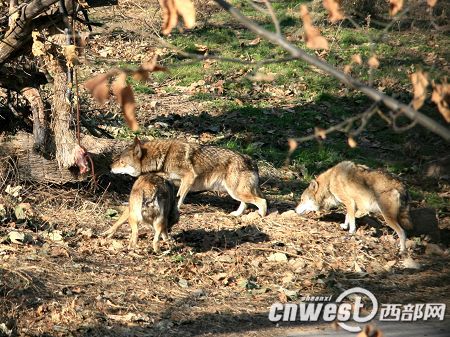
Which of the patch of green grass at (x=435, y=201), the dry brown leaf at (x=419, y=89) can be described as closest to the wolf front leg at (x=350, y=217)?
the patch of green grass at (x=435, y=201)

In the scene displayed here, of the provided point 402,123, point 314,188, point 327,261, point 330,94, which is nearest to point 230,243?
point 327,261

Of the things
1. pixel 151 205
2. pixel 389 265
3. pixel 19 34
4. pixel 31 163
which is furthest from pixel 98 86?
pixel 31 163

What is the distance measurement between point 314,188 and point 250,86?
718cm

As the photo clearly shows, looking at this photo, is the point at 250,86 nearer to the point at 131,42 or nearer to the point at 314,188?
the point at 131,42

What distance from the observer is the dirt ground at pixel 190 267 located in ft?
26.1

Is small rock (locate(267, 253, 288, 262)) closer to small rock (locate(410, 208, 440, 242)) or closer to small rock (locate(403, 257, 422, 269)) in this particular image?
small rock (locate(403, 257, 422, 269))

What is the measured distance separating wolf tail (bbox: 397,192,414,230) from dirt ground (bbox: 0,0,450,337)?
30cm

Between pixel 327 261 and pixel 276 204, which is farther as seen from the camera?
pixel 276 204

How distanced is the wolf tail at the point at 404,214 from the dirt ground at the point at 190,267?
0.30 m

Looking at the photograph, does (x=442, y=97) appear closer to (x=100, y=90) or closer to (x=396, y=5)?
(x=396, y=5)

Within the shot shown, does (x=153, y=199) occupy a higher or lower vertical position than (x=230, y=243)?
higher

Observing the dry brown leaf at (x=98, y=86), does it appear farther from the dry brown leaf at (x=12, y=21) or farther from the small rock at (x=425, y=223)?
the small rock at (x=425, y=223)

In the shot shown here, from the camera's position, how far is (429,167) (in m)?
15.4

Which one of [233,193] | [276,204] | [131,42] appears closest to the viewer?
[233,193]
